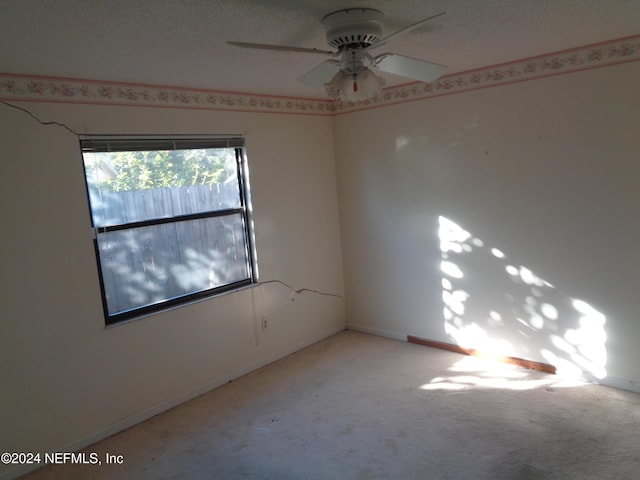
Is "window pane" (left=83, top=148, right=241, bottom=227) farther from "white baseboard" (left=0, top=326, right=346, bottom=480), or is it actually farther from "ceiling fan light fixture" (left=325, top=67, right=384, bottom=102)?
"ceiling fan light fixture" (left=325, top=67, right=384, bottom=102)

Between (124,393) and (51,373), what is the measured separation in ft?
1.63

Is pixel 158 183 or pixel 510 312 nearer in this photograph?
pixel 158 183

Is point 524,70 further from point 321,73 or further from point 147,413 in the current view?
point 147,413

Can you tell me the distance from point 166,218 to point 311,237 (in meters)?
1.41

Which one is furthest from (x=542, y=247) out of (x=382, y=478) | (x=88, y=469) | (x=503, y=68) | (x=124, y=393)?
(x=88, y=469)

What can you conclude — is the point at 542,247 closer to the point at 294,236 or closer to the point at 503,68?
the point at 503,68

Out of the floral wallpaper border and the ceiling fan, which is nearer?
the ceiling fan

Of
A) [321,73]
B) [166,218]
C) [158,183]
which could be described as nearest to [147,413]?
[166,218]

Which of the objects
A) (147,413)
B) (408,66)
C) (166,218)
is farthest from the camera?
(166,218)

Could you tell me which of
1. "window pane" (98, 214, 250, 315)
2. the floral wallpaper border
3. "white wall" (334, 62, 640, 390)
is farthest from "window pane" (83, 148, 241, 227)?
"white wall" (334, 62, 640, 390)

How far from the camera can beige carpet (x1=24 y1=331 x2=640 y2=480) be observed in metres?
2.51

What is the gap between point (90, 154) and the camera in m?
2.93

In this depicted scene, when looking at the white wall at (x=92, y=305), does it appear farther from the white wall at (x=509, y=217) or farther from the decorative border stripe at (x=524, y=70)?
the decorative border stripe at (x=524, y=70)

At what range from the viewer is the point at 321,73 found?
7.39ft
